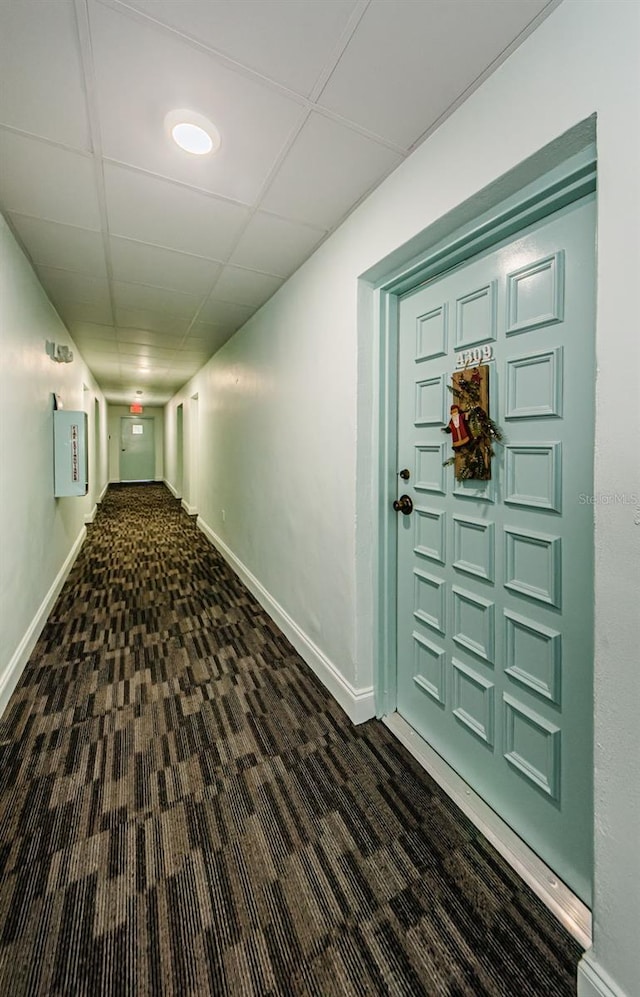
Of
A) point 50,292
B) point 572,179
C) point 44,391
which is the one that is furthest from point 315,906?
point 50,292

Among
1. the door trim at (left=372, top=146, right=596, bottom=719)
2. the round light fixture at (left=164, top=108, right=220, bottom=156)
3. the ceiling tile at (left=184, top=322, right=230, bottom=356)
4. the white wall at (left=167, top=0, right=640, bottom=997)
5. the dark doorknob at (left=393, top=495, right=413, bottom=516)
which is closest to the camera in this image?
the white wall at (left=167, top=0, right=640, bottom=997)

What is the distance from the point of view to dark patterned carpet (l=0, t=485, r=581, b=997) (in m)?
1.04

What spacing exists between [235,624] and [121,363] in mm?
4495

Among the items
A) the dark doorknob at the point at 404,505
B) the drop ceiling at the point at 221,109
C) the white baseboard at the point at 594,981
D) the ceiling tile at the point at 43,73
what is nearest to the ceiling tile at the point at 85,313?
the drop ceiling at the point at 221,109

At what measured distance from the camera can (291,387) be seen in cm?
269

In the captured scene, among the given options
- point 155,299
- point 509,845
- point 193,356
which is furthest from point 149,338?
point 509,845

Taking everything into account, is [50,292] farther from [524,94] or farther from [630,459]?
[630,459]

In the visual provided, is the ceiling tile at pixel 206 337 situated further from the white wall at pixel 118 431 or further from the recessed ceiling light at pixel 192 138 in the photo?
the white wall at pixel 118 431

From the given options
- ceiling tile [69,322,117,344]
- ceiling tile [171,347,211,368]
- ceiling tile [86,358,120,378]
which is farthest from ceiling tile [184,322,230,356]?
ceiling tile [86,358,120,378]

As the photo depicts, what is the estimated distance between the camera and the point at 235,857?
4.34ft

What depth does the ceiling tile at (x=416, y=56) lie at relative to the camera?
3.39ft

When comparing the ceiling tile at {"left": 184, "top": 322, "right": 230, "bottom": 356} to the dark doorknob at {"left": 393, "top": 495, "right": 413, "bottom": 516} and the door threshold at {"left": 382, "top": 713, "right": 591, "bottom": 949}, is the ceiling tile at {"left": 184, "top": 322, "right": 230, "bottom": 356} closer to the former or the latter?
the dark doorknob at {"left": 393, "top": 495, "right": 413, "bottom": 516}

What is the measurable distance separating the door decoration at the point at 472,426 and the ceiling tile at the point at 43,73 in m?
1.57

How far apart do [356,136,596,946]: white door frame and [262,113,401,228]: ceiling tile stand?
0.35 meters
